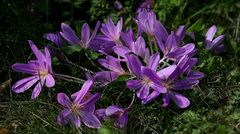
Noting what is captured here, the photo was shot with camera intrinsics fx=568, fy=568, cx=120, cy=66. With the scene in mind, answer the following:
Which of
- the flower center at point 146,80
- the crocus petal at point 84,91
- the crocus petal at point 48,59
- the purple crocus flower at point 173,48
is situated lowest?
the crocus petal at point 84,91

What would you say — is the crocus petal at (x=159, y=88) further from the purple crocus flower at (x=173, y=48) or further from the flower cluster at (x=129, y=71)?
the purple crocus flower at (x=173, y=48)

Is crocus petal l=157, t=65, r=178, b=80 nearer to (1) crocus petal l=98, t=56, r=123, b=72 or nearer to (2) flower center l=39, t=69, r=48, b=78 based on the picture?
(1) crocus petal l=98, t=56, r=123, b=72

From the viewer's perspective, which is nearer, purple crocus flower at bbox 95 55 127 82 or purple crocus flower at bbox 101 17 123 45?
purple crocus flower at bbox 95 55 127 82

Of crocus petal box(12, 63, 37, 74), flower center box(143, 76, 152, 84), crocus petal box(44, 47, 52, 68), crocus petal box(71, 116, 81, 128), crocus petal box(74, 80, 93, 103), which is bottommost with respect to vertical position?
crocus petal box(71, 116, 81, 128)

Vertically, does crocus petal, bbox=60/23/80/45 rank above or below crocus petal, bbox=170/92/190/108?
above

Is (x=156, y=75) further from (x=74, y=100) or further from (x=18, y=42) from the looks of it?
(x=18, y=42)

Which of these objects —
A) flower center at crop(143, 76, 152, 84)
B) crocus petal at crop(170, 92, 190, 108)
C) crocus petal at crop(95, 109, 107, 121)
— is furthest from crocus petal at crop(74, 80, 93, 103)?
crocus petal at crop(170, 92, 190, 108)

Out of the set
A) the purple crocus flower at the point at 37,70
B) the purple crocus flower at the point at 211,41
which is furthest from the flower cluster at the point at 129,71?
the purple crocus flower at the point at 211,41

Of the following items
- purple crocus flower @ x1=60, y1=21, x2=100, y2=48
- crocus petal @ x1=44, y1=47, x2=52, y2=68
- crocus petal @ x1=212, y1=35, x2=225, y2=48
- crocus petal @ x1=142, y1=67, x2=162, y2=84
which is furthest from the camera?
crocus petal @ x1=212, y1=35, x2=225, y2=48
